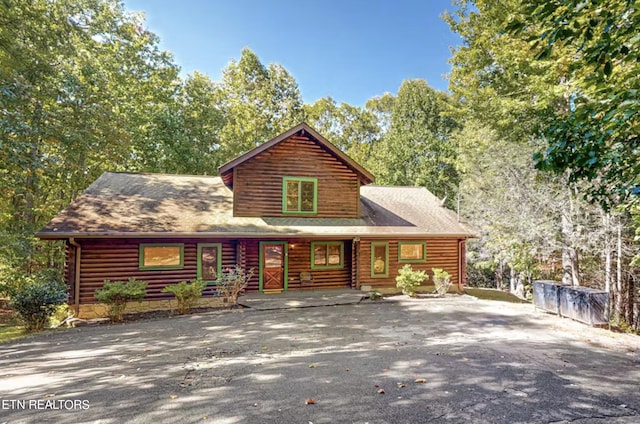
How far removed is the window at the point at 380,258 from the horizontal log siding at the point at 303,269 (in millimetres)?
1120

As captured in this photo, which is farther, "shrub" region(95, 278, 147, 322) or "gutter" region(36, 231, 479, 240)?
"gutter" region(36, 231, 479, 240)

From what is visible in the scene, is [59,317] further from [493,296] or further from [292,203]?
[493,296]

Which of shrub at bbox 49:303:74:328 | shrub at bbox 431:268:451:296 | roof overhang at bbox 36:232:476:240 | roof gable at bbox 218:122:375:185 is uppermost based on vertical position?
roof gable at bbox 218:122:375:185

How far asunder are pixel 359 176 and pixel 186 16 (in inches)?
387

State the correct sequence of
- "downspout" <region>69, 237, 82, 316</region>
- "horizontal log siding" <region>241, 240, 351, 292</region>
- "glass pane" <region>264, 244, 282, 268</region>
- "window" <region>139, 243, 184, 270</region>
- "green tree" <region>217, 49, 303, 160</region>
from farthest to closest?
"green tree" <region>217, 49, 303, 160</region>
"glass pane" <region>264, 244, 282, 268</region>
"horizontal log siding" <region>241, 240, 351, 292</region>
"window" <region>139, 243, 184, 270</region>
"downspout" <region>69, 237, 82, 316</region>

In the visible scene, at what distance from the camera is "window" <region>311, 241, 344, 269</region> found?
13.7 metres

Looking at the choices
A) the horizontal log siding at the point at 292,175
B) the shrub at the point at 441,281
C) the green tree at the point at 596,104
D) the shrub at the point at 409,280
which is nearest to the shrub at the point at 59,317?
the horizontal log siding at the point at 292,175

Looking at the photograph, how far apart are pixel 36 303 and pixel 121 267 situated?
2.44m

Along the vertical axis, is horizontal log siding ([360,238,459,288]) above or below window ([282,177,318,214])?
below

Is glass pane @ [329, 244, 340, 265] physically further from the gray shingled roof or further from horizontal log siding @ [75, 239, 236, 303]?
horizontal log siding @ [75, 239, 236, 303]

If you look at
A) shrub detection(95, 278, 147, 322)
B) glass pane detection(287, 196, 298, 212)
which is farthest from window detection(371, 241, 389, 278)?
shrub detection(95, 278, 147, 322)

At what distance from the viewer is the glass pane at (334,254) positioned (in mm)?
13977

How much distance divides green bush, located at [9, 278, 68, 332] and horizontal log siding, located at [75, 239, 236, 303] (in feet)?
4.25

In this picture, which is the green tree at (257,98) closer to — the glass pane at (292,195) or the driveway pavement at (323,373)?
the glass pane at (292,195)
